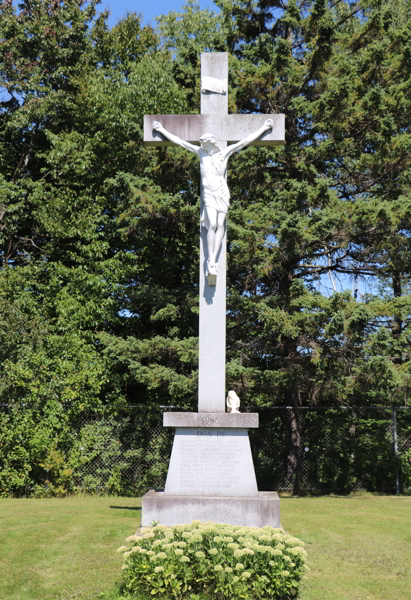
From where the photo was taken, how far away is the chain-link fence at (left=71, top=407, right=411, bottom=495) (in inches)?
542

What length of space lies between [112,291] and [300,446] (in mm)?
5922

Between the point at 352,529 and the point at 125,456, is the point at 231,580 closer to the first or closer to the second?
the point at 352,529

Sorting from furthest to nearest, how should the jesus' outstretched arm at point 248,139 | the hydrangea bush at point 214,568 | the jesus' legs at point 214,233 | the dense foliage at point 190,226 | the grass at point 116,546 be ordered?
the dense foliage at point 190,226 → the jesus' outstretched arm at point 248,139 → the jesus' legs at point 214,233 → the grass at point 116,546 → the hydrangea bush at point 214,568

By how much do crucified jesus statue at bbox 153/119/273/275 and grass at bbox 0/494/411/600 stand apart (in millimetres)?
3508

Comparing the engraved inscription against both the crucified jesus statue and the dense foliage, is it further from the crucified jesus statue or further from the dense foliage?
the dense foliage

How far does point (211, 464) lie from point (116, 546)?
149 centimetres

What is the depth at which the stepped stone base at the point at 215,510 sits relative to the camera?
271 inches

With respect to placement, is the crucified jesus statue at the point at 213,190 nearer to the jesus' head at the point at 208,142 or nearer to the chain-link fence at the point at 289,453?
the jesus' head at the point at 208,142

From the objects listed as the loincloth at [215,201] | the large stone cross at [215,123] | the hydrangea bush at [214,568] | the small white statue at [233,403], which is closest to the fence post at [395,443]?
the small white statue at [233,403]

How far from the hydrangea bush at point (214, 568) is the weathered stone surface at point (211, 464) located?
1.45 meters

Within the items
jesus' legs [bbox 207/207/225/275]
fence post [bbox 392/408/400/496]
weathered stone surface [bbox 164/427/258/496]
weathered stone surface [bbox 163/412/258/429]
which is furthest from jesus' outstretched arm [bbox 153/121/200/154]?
fence post [bbox 392/408/400/496]

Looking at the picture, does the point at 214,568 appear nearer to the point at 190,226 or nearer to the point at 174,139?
the point at 174,139

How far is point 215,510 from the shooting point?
6.89 m

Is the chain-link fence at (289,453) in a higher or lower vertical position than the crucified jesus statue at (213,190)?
lower
